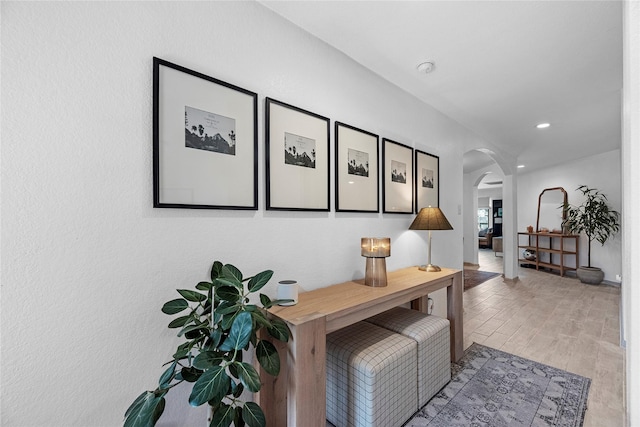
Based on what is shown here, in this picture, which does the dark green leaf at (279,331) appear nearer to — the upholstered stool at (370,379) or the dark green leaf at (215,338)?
the dark green leaf at (215,338)

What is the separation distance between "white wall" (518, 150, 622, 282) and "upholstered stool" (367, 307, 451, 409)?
206 inches

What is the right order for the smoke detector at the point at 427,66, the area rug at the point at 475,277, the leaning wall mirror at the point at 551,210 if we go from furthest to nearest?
1. the leaning wall mirror at the point at 551,210
2. the area rug at the point at 475,277
3. the smoke detector at the point at 427,66

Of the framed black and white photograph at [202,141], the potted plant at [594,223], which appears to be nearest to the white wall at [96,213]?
the framed black and white photograph at [202,141]

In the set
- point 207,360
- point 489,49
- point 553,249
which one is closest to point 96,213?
point 207,360

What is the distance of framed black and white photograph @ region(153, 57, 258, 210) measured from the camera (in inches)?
45.1

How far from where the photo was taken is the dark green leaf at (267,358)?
1009 millimetres

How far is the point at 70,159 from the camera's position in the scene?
95cm

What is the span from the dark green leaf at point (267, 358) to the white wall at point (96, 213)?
16.9 inches

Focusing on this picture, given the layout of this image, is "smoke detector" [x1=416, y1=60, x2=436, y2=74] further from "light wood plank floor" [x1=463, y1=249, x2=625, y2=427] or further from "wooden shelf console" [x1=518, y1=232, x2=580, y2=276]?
"wooden shelf console" [x1=518, y1=232, x2=580, y2=276]

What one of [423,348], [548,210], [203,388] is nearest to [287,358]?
[203,388]

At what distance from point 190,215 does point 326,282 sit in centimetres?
96

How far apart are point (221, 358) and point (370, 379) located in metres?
0.83

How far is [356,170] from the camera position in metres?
1.99

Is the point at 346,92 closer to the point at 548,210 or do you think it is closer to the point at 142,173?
the point at 142,173
